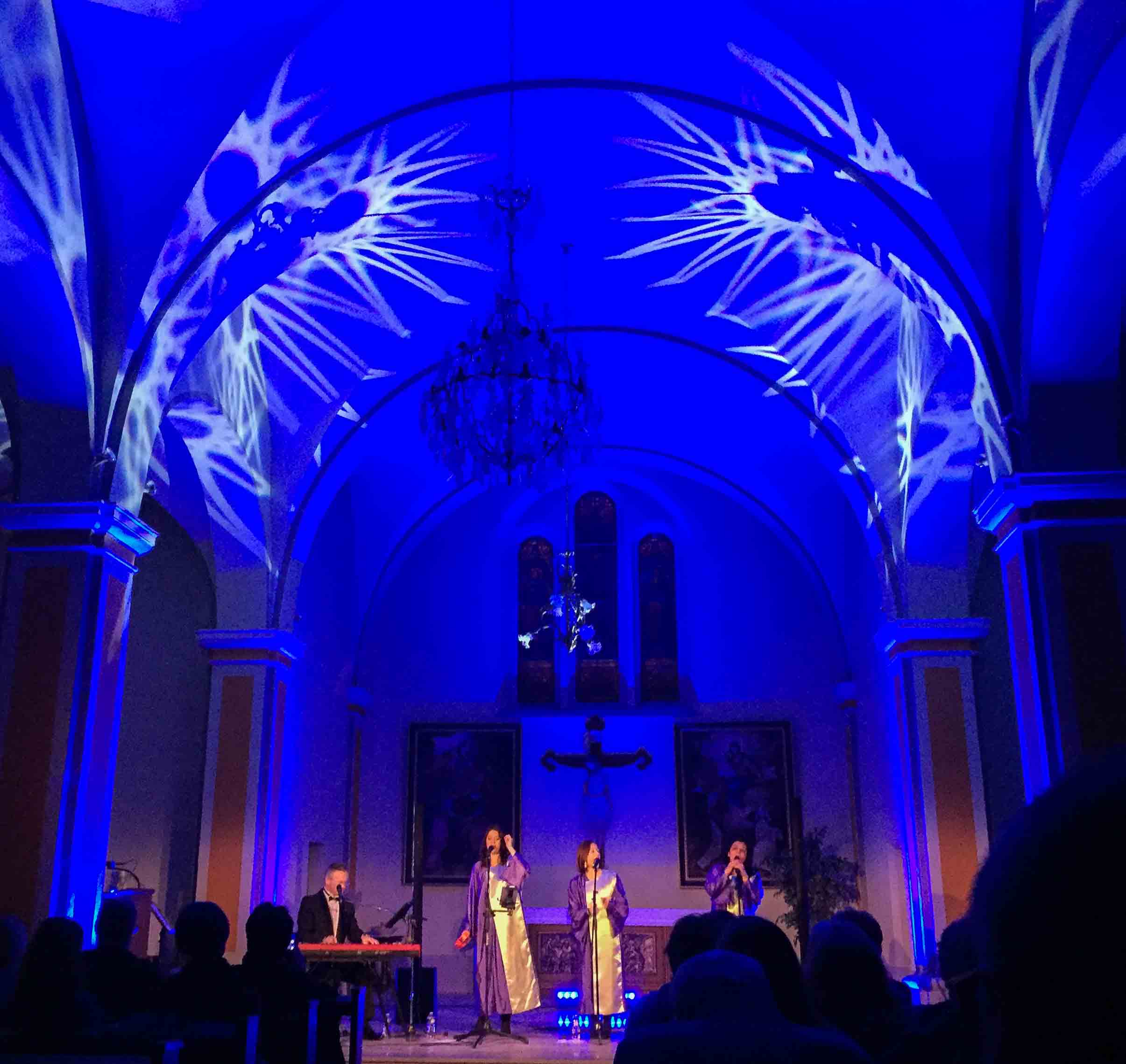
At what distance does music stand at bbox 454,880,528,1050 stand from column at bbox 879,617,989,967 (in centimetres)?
392

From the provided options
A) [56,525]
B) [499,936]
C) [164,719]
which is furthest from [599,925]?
[56,525]

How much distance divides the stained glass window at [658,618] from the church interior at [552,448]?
55mm

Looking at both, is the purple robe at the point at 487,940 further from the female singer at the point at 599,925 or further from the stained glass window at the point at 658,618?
the stained glass window at the point at 658,618

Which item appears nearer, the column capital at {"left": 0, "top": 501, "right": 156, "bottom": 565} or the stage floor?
the column capital at {"left": 0, "top": 501, "right": 156, "bottom": 565}

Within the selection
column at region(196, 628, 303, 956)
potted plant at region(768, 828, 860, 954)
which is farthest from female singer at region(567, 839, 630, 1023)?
column at region(196, 628, 303, 956)

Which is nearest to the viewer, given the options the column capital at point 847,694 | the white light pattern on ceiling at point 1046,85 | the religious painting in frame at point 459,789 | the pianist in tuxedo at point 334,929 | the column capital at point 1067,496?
the white light pattern on ceiling at point 1046,85

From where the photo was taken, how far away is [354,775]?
608 inches

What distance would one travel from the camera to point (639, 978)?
14734mm

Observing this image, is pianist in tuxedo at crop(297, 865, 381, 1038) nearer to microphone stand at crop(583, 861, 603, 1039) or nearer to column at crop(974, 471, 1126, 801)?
microphone stand at crop(583, 861, 603, 1039)

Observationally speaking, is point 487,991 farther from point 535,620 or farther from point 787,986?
point 787,986

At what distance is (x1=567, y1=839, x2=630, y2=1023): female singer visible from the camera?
10.6 meters

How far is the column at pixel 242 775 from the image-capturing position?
11.5m

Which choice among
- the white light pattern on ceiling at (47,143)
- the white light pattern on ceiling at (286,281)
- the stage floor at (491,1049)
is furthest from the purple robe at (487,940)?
the white light pattern on ceiling at (47,143)

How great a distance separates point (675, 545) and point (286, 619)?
623 centimetres
